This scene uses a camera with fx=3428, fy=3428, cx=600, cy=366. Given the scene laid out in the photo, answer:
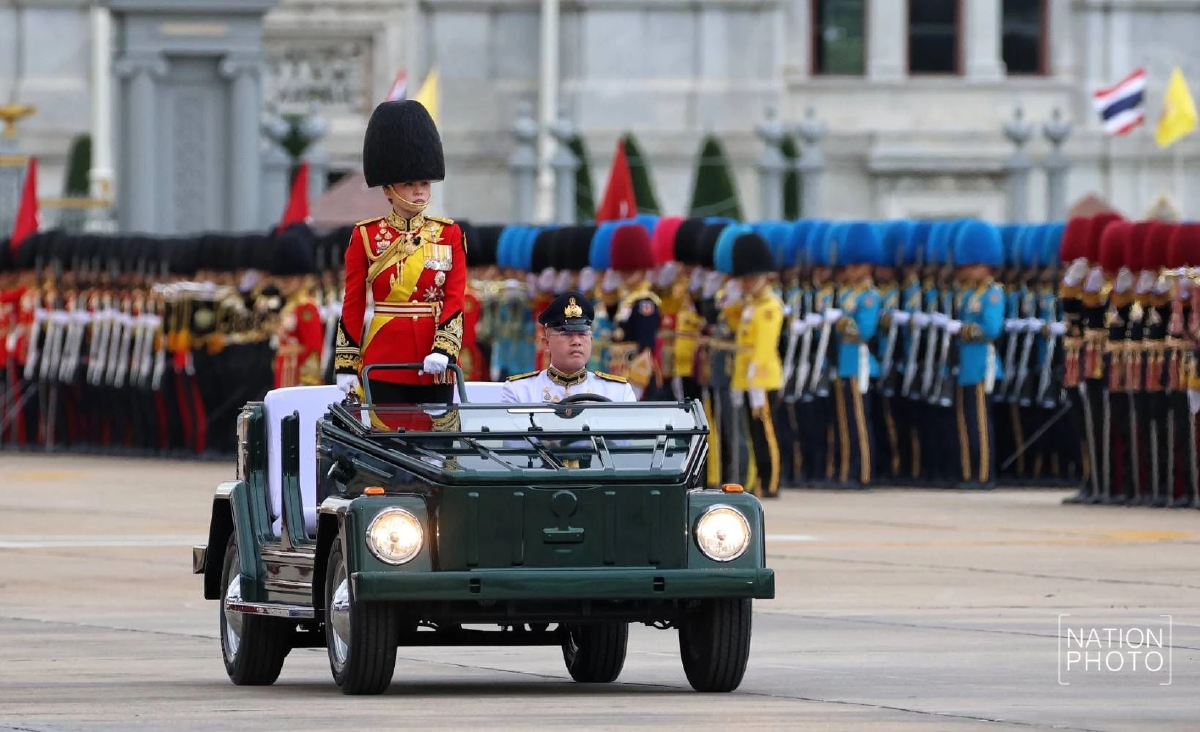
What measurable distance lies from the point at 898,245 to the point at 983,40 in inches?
940

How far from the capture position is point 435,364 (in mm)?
11859

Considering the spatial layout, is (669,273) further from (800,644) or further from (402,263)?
(402,263)

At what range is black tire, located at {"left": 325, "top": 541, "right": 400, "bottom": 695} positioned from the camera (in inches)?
423

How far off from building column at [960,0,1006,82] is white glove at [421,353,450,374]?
3590 centimetres

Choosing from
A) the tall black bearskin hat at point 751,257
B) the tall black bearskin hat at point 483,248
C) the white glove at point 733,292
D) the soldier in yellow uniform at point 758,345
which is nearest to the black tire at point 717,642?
the soldier in yellow uniform at point 758,345

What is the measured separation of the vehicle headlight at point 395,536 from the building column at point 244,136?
24976 millimetres

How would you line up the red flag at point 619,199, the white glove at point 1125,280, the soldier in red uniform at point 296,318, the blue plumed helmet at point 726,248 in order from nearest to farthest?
the white glove at point 1125,280 < the blue plumed helmet at point 726,248 < the soldier in red uniform at point 296,318 < the red flag at point 619,199

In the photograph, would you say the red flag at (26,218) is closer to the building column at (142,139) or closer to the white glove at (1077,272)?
the building column at (142,139)

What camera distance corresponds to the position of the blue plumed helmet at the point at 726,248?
2298 centimetres

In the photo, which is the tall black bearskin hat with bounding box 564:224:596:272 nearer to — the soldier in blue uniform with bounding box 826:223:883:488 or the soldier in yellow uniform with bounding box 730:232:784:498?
the soldier in blue uniform with bounding box 826:223:883:488

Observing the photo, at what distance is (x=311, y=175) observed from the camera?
39.1 m

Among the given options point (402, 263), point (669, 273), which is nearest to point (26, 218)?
point (669, 273)

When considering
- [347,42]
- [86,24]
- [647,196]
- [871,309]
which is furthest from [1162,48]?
[871,309]

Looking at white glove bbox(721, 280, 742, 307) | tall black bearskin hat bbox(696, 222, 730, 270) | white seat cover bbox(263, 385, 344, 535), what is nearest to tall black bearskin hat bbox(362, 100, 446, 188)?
white seat cover bbox(263, 385, 344, 535)
